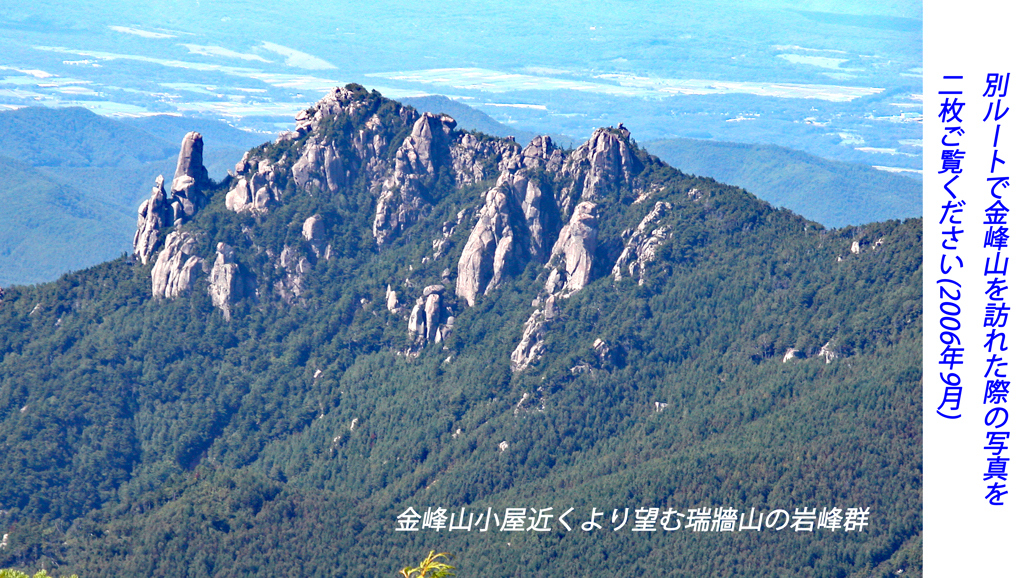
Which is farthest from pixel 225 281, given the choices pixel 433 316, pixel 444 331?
pixel 444 331

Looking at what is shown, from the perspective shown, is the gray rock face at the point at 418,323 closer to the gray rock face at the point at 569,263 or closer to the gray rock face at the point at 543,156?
the gray rock face at the point at 569,263

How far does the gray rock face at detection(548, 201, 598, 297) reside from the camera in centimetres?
18125

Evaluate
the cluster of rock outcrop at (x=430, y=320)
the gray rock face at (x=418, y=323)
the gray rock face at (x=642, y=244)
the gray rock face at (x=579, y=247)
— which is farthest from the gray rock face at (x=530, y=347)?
the gray rock face at (x=418, y=323)

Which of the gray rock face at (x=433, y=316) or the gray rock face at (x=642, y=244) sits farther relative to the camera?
the gray rock face at (x=433, y=316)

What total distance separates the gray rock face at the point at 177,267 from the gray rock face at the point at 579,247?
5103 centimetres

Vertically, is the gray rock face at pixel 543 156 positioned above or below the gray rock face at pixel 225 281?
above

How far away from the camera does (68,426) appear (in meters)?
178

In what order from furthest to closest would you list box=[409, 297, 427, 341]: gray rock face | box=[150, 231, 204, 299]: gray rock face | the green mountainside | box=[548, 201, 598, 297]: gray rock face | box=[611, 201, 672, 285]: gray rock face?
box=[150, 231, 204, 299]: gray rock face → box=[409, 297, 427, 341]: gray rock face → box=[611, 201, 672, 285]: gray rock face → box=[548, 201, 598, 297]: gray rock face → the green mountainside

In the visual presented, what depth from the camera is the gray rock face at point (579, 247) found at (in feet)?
595

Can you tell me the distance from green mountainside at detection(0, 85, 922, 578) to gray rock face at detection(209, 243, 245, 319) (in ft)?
1.00

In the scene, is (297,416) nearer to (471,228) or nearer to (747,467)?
(471,228)

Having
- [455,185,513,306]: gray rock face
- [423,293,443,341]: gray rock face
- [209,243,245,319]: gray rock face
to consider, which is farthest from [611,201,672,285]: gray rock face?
[209,243,245,319]: gray rock face

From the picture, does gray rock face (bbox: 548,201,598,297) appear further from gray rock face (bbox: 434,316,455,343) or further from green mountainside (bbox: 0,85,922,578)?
gray rock face (bbox: 434,316,455,343)

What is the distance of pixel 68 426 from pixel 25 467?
10.7 m
